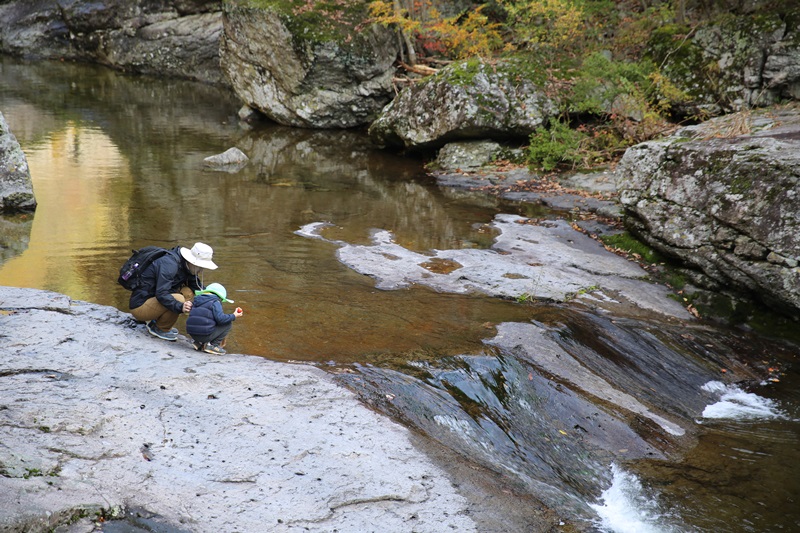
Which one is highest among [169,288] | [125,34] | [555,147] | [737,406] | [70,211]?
[125,34]

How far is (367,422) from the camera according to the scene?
17.6ft

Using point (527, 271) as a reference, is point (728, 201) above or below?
above

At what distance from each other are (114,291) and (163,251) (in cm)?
240

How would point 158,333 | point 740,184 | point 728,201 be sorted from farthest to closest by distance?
point 728,201, point 740,184, point 158,333

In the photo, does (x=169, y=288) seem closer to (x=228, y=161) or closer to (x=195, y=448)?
(x=195, y=448)

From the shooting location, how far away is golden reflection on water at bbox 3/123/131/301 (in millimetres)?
9145

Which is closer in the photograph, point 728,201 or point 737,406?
point 737,406

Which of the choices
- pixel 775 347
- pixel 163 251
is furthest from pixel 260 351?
pixel 775 347

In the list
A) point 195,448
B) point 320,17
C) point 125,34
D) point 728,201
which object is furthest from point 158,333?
point 125,34

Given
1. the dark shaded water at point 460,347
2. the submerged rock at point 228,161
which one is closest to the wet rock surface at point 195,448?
the dark shaded water at point 460,347

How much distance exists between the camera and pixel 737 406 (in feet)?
24.9

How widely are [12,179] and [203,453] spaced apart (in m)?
9.85

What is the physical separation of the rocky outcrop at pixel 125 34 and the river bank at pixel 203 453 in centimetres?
2781

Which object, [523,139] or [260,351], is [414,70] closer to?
[523,139]
